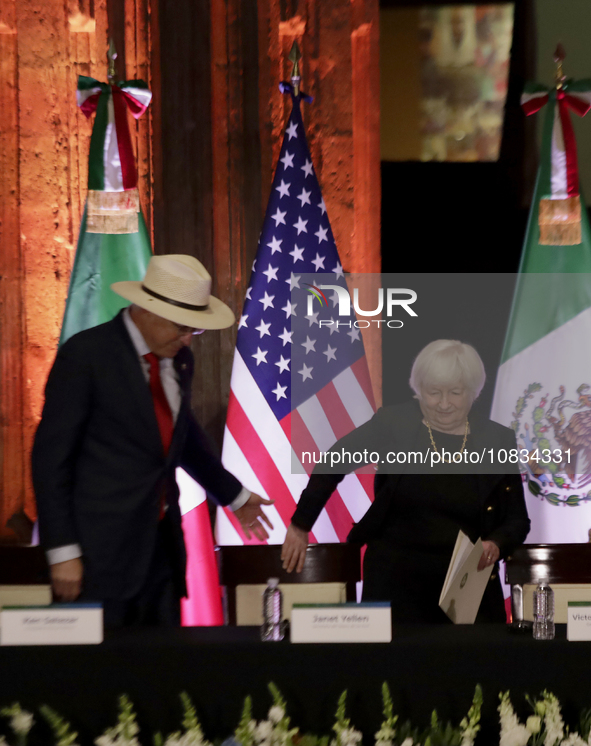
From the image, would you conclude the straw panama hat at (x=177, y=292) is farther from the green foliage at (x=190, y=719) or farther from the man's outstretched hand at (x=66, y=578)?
the green foliage at (x=190, y=719)

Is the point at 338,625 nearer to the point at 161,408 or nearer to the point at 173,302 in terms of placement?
the point at 161,408

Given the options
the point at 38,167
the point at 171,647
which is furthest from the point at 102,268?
the point at 171,647

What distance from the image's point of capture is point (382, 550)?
2291 millimetres

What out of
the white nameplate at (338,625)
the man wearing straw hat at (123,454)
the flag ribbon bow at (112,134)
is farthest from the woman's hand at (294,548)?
the flag ribbon bow at (112,134)

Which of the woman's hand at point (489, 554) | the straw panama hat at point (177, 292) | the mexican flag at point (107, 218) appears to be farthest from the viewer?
the mexican flag at point (107, 218)

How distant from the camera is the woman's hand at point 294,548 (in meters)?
2.28

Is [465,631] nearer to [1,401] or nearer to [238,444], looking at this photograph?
[238,444]

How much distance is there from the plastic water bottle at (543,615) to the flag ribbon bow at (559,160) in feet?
6.62

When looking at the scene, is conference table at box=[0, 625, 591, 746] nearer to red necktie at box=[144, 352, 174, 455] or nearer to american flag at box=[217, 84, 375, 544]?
red necktie at box=[144, 352, 174, 455]

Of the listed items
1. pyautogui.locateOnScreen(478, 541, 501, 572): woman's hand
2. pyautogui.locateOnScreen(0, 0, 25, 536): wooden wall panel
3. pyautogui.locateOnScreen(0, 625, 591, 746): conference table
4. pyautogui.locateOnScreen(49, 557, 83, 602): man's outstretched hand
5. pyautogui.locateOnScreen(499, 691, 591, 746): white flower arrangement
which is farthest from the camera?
pyautogui.locateOnScreen(0, 0, 25, 536): wooden wall panel

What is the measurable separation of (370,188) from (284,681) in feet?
9.25

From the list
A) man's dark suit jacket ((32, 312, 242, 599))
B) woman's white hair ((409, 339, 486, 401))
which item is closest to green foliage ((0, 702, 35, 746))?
man's dark suit jacket ((32, 312, 242, 599))

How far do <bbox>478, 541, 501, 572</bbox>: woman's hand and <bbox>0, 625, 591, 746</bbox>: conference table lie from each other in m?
0.68

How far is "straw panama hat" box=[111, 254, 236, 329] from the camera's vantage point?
1.98 m
